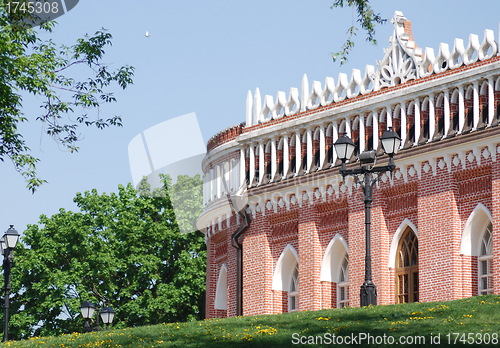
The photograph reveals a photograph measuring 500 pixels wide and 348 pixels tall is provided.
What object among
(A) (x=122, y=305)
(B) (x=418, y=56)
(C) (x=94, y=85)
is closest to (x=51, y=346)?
(C) (x=94, y=85)

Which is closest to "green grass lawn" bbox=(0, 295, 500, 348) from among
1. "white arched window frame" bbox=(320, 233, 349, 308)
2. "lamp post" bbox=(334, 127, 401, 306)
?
"lamp post" bbox=(334, 127, 401, 306)

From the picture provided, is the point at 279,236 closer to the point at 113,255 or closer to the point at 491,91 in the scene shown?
the point at 491,91

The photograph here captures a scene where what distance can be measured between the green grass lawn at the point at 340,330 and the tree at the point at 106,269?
25.4 metres

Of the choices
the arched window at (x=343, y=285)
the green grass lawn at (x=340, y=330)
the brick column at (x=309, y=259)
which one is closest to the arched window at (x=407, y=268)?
the arched window at (x=343, y=285)

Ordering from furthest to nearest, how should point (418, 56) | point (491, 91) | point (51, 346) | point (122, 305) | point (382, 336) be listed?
point (122, 305) < point (418, 56) < point (491, 91) < point (51, 346) < point (382, 336)

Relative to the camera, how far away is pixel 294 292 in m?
40.6

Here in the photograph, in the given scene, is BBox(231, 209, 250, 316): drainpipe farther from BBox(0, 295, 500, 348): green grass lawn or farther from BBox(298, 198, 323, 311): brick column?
BBox(0, 295, 500, 348): green grass lawn

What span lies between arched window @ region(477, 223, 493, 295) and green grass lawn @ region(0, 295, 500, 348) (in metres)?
8.50


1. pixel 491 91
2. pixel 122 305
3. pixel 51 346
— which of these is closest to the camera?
pixel 51 346

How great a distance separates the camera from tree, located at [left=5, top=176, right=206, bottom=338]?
52.0 metres

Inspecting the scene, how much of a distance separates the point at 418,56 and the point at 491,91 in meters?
3.63

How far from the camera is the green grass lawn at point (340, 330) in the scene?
2136 centimetres

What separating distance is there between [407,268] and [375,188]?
250 centimetres

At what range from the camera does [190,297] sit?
53125mm
